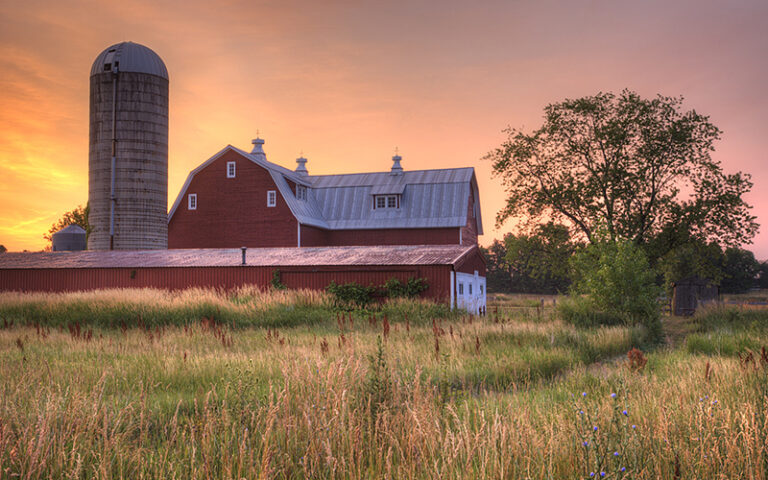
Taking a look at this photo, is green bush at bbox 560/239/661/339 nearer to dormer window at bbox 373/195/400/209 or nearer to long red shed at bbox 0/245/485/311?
long red shed at bbox 0/245/485/311

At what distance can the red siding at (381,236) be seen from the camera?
36.7 meters

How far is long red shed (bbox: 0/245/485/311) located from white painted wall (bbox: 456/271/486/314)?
0.15 ft

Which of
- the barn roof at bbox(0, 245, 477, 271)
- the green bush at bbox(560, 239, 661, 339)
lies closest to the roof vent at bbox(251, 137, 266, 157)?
the barn roof at bbox(0, 245, 477, 271)

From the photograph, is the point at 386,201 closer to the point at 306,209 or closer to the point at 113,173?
the point at 306,209

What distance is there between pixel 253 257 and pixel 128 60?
52.7ft

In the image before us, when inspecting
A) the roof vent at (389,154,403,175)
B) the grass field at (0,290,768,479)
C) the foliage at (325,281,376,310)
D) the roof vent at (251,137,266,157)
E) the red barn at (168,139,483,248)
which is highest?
the roof vent at (251,137,266,157)

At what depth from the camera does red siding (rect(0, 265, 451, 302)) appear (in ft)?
82.9

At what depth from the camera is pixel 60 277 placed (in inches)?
1241

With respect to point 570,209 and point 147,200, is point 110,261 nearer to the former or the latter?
point 147,200

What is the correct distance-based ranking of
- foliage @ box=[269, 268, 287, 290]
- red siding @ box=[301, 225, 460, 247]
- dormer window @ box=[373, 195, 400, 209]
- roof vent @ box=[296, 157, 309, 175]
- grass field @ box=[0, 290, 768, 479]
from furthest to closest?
roof vent @ box=[296, 157, 309, 175] → dormer window @ box=[373, 195, 400, 209] → red siding @ box=[301, 225, 460, 247] → foliage @ box=[269, 268, 287, 290] → grass field @ box=[0, 290, 768, 479]

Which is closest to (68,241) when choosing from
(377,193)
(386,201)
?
(377,193)

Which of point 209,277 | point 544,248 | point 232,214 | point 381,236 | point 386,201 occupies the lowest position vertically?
point 209,277

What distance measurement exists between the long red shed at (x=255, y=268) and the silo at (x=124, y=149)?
2.54m

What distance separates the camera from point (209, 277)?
1139 inches
